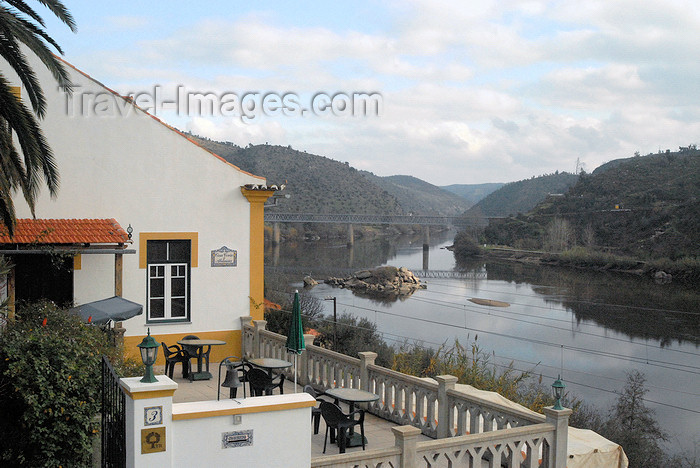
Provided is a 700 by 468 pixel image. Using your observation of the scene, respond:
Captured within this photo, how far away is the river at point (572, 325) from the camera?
2498cm

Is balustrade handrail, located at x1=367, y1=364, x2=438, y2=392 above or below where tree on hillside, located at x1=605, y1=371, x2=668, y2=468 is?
above

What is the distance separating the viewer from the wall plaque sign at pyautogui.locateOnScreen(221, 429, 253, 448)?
5527 mm

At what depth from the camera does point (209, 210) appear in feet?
46.2

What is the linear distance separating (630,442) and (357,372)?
327 inches

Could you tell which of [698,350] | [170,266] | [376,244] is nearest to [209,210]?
[170,266]

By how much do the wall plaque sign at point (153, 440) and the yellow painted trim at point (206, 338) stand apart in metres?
8.47

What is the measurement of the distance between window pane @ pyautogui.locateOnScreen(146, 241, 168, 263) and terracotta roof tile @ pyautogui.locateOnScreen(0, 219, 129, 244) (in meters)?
0.94

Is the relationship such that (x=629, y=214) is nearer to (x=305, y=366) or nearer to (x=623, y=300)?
(x=623, y=300)

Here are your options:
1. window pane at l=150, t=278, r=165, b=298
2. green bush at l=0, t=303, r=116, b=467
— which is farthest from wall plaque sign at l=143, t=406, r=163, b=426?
window pane at l=150, t=278, r=165, b=298

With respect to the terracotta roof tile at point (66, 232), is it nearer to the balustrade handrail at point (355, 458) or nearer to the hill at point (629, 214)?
the balustrade handrail at point (355, 458)

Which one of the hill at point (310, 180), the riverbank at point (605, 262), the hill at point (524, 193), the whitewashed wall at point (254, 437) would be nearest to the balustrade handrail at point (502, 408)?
the whitewashed wall at point (254, 437)

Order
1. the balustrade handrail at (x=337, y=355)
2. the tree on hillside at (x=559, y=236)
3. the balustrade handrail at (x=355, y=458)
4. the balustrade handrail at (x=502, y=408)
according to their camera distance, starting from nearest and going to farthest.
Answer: the balustrade handrail at (x=355, y=458)
the balustrade handrail at (x=502, y=408)
the balustrade handrail at (x=337, y=355)
the tree on hillside at (x=559, y=236)

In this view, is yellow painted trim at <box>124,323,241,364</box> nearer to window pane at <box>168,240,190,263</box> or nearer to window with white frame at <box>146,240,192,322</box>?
window with white frame at <box>146,240,192,322</box>

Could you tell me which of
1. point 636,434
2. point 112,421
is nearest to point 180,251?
point 112,421
